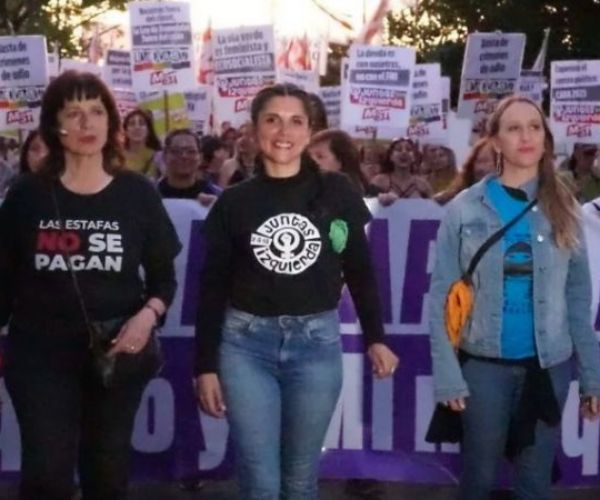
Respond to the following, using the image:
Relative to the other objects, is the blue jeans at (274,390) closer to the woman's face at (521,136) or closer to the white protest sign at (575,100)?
the woman's face at (521,136)

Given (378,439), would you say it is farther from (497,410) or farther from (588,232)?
(497,410)

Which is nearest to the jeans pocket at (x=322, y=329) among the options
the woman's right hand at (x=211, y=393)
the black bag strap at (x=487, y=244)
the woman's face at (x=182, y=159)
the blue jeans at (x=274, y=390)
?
the blue jeans at (x=274, y=390)

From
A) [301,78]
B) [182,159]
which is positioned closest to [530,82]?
[301,78]

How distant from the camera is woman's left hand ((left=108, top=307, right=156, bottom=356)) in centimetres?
476

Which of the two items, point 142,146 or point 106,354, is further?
point 142,146

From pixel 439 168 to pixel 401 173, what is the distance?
1.61 m

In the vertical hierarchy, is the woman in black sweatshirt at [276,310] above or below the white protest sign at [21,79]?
below

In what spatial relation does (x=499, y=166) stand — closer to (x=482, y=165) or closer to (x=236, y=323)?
(x=236, y=323)

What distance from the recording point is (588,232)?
6.59 meters

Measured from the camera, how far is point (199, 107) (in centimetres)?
1586

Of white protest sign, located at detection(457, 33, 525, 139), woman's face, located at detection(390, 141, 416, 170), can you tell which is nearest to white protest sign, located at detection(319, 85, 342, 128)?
white protest sign, located at detection(457, 33, 525, 139)

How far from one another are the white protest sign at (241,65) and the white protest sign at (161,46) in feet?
1.11

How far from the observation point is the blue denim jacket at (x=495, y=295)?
191 inches

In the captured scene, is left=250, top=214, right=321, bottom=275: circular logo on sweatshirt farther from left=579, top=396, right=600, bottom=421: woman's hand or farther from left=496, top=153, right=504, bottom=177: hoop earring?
left=579, top=396, right=600, bottom=421: woman's hand
